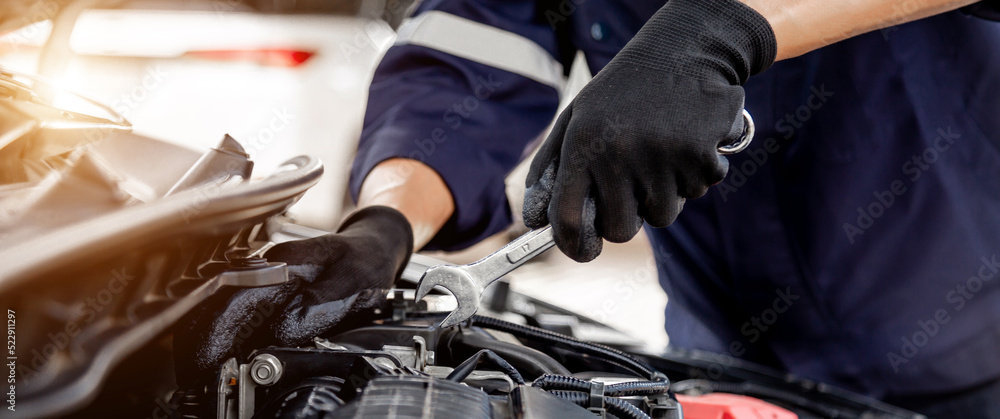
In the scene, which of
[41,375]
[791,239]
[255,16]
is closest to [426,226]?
[791,239]

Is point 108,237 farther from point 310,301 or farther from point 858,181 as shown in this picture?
point 858,181

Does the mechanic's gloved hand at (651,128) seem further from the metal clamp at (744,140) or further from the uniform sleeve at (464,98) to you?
the uniform sleeve at (464,98)

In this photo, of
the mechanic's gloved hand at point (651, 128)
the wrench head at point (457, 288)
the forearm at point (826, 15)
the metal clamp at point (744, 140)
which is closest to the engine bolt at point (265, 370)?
the wrench head at point (457, 288)

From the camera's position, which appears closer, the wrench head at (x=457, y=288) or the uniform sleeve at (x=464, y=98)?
the wrench head at (x=457, y=288)

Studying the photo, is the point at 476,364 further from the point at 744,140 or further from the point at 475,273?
the point at 744,140

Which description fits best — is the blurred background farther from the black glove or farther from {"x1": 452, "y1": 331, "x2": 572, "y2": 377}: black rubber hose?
{"x1": 452, "y1": 331, "x2": 572, "y2": 377}: black rubber hose

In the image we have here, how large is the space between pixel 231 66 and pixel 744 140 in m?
0.91

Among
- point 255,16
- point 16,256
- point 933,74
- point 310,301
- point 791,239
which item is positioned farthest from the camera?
point 255,16

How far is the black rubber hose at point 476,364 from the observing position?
48 centimetres

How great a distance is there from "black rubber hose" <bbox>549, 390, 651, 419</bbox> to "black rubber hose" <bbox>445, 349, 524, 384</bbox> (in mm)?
33

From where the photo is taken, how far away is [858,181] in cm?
99

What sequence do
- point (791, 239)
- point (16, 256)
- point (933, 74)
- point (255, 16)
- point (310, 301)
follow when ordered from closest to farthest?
point (16, 256)
point (310, 301)
point (933, 74)
point (791, 239)
point (255, 16)

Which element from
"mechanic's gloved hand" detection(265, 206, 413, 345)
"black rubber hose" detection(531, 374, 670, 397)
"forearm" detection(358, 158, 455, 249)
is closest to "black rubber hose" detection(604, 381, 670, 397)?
"black rubber hose" detection(531, 374, 670, 397)

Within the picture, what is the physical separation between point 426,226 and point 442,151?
0.12m
